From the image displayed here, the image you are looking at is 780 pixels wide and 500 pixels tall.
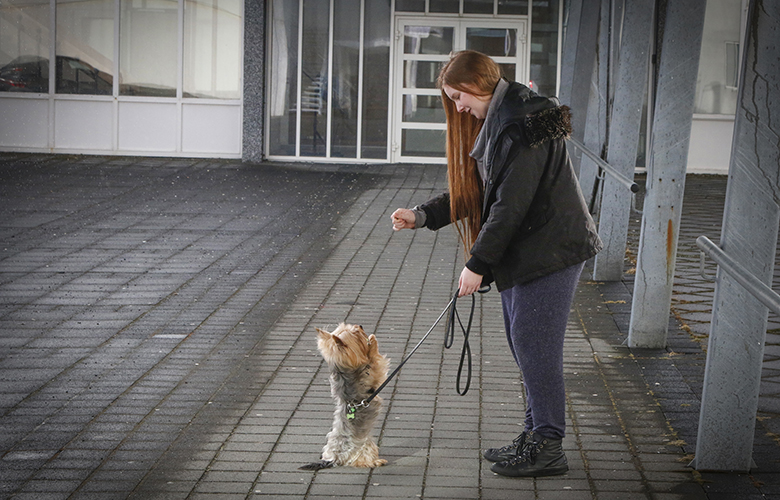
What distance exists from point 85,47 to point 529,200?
17904mm

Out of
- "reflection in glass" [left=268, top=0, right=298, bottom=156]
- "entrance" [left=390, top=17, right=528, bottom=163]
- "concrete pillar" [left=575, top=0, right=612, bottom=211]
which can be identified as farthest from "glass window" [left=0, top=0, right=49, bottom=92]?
"concrete pillar" [left=575, top=0, right=612, bottom=211]

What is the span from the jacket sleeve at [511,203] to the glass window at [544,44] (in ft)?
52.8

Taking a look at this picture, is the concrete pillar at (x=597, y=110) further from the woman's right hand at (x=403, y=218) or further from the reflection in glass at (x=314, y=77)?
the reflection in glass at (x=314, y=77)

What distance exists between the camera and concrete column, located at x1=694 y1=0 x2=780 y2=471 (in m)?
4.21

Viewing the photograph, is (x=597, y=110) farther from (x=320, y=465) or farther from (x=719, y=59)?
(x=719, y=59)

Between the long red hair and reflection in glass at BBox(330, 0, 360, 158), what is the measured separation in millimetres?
15753

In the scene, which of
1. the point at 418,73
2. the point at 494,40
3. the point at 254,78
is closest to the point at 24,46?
the point at 254,78

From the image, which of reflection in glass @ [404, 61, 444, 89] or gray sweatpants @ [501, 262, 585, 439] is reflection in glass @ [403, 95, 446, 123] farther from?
gray sweatpants @ [501, 262, 585, 439]

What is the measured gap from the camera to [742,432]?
14.5ft

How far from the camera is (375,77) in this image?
20062 millimetres

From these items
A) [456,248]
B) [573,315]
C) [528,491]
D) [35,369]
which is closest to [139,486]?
[528,491]

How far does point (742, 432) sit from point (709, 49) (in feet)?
54.4

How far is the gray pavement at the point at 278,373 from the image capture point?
443cm

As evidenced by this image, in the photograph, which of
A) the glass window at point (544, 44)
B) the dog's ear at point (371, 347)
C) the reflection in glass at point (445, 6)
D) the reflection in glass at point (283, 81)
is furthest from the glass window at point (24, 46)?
the dog's ear at point (371, 347)
